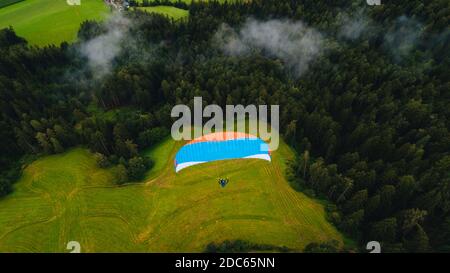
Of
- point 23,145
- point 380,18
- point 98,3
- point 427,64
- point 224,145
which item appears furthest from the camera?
point 98,3

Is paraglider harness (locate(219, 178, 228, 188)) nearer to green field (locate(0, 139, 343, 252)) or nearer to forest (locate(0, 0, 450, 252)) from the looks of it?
green field (locate(0, 139, 343, 252))

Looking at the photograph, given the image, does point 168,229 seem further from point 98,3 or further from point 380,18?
point 98,3

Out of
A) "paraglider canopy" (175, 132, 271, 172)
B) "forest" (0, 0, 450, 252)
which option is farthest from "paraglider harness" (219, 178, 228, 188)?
"forest" (0, 0, 450, 252)

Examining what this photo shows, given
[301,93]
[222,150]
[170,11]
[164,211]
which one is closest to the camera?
[164,211]

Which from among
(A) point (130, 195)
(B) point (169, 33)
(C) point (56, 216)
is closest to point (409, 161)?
(A) point (130, 195)

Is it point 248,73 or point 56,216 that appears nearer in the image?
point 56,216

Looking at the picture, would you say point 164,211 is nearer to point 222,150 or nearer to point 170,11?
point 222,150

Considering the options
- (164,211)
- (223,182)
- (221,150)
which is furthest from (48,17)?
(223,182)
